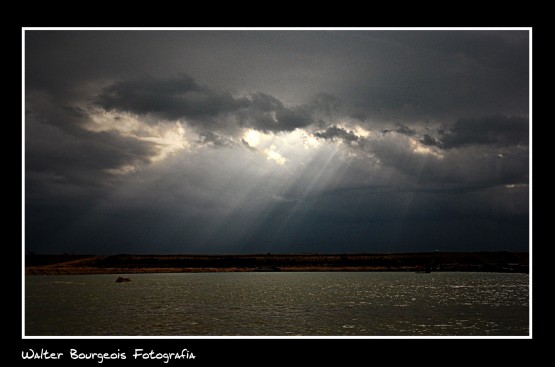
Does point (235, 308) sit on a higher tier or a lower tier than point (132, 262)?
higher

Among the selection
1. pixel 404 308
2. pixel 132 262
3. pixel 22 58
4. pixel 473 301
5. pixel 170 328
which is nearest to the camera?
pixel 22 58

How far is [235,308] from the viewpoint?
184 ft

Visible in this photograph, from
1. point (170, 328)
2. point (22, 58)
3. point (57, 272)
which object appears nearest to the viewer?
point (22, 58)

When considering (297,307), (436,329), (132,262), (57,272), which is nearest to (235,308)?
(297,307)

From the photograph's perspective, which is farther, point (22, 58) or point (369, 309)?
point (369, 309)

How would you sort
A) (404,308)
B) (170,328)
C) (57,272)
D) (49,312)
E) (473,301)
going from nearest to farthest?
1. (170,328)
2. (49,312)
3. (404,308)
4. (473,301)
5. (57,272)

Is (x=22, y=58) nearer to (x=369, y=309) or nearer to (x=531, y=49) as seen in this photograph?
(x=531, y=49)
